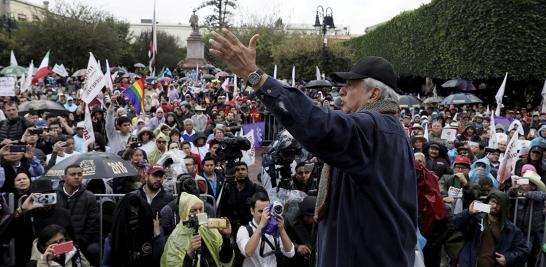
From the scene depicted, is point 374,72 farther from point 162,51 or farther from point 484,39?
point 162,51

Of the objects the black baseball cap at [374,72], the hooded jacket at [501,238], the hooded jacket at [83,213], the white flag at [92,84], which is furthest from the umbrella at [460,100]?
the black baseball cap at [374,72]

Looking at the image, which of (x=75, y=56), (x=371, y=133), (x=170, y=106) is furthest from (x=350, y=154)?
(x=75, y=56)

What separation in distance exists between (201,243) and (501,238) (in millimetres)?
3131

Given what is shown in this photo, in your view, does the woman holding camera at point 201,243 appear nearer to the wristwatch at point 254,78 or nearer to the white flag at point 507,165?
the wristwatch at point 254,78

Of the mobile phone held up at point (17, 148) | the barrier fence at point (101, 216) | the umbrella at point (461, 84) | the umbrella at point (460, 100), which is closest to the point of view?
the barrier fence at point (101, 216)

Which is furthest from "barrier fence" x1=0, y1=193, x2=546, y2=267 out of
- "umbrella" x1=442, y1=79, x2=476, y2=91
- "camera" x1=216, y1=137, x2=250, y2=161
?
"umbrella" x1=442, y1=79, x2=476, y2=91

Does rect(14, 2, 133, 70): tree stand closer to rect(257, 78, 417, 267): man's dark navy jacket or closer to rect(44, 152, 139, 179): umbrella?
rect(44, 152, 139, 179): umbrella

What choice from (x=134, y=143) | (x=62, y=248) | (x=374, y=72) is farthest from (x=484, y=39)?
(x=374, y=72)

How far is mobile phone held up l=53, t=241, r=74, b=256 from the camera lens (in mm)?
4947

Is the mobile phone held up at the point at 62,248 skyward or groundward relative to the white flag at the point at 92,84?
groundward

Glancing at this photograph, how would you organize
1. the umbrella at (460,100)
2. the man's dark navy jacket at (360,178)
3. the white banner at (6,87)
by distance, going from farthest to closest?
the umbrella at (460,100) < the white banner at (6,87) < the man's dark navy jacket at (360,178)

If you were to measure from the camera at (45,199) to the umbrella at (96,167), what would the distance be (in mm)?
1058

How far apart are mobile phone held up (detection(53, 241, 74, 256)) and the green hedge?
823 inches

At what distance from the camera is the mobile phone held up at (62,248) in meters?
4.95
